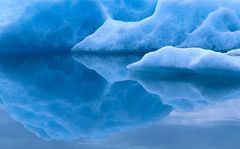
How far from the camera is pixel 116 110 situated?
4488mm

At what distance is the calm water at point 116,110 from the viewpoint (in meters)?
3.50

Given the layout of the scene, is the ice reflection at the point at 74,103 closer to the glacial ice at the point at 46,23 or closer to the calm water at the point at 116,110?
the calm water at the point at 116,110

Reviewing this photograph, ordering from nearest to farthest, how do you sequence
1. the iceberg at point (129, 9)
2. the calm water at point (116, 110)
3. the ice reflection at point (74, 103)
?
the calm water at point (116, 110) → the ice reflection at point (74, 103) → the iceberg at point (129, 9)

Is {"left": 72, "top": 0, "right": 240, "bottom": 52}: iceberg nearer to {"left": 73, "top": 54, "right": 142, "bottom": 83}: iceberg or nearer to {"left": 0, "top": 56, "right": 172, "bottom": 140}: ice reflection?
{"left": 73, "top": 54, "right": 142, "bottom": 83}: iceberg

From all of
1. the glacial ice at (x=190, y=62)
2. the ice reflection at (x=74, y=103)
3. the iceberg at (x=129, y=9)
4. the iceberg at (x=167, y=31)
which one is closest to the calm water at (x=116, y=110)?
the ice reflection at (x=74, y=103)

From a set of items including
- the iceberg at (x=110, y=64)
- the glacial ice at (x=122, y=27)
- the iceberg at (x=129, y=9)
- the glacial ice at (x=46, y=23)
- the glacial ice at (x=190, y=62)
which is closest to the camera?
the glacial ice at (x=190, y=62)

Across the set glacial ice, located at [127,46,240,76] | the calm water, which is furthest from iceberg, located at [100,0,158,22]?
glacial ice, located at [127,46,240,76]

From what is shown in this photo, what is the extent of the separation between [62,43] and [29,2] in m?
1.03

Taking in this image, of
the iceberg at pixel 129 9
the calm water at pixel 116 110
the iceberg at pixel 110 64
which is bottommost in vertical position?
the calm water at pixel 116 110

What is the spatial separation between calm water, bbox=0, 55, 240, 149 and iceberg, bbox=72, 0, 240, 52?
7.92 ft

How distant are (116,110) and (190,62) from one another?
2.06 meters

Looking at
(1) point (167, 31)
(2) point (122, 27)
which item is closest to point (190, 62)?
(1) point (167, 31)

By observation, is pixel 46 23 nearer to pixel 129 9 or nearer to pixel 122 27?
pixel 122 27

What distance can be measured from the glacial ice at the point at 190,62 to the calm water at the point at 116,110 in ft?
0.42
